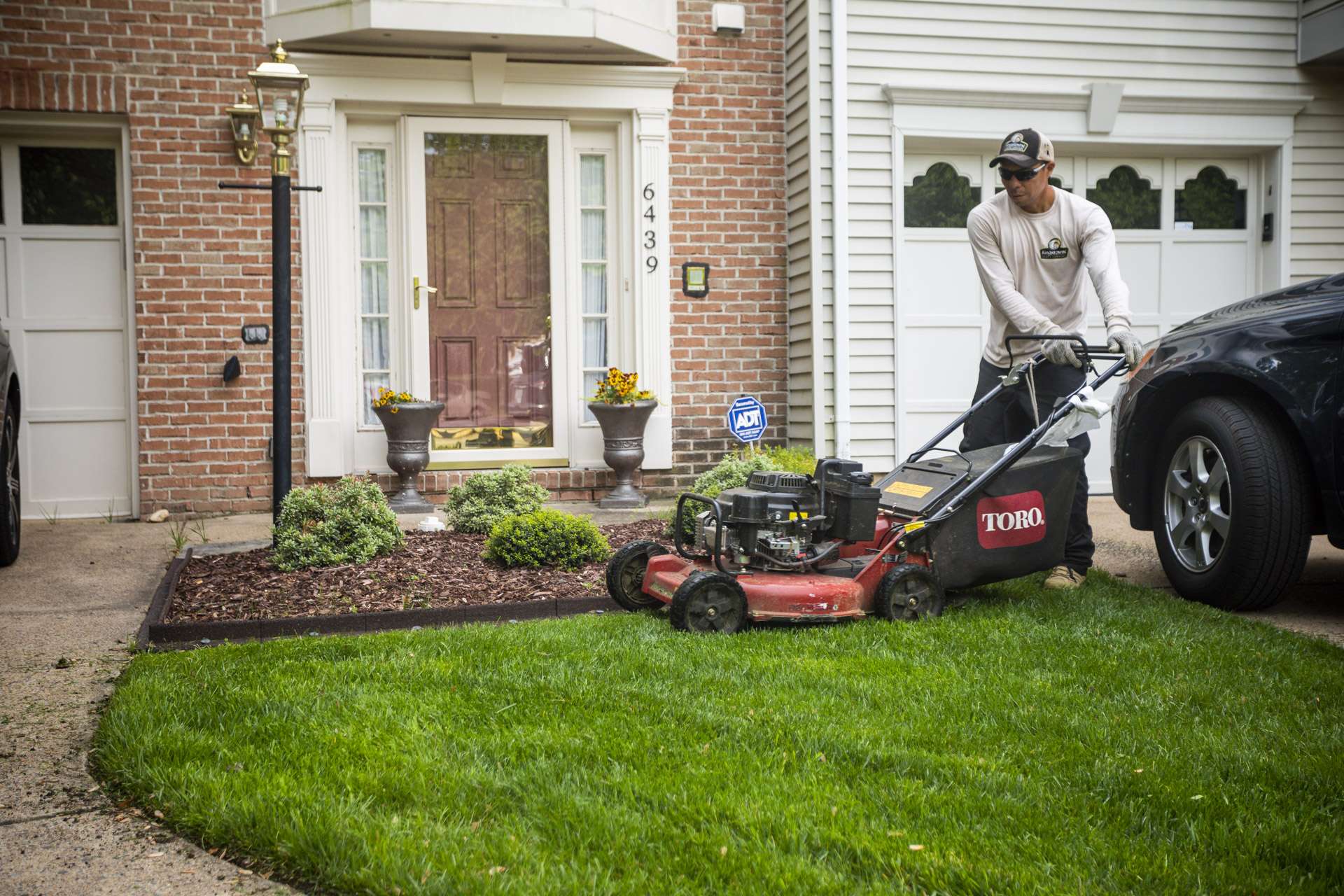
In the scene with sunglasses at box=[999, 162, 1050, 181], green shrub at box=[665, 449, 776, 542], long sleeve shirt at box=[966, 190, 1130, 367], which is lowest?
green shrub at box=[665, 449, 776, 542]

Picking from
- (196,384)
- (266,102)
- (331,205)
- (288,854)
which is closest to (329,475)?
(196,384)

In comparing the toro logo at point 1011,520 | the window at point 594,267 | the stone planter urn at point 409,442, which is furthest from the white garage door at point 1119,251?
the toro logo at point 1011,520

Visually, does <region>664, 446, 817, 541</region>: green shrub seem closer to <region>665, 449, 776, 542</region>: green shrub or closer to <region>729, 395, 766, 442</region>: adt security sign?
<region>665, 449, 776, 542</region>: green shrub

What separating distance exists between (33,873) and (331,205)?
6.20m

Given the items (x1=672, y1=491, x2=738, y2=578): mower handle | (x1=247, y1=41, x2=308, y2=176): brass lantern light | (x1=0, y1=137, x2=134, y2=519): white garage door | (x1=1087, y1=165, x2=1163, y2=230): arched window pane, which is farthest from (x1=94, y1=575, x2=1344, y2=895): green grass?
(x1=1087, y1=165, x2=1163, y2=230): arched window pane

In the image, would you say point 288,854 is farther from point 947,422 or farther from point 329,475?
point 947,422

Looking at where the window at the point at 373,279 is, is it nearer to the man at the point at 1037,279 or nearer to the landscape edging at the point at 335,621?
the landscape edging at the point at 335,621

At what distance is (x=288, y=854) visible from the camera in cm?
235

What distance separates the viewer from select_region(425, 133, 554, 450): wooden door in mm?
8328

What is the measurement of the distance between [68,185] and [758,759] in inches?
281

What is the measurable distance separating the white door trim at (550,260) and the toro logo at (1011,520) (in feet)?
14.8

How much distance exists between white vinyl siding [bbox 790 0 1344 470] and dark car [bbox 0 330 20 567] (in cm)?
490

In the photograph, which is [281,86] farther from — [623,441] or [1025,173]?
[1025,173]

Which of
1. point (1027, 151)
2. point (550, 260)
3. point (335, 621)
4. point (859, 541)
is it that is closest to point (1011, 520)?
point (859, 541)
